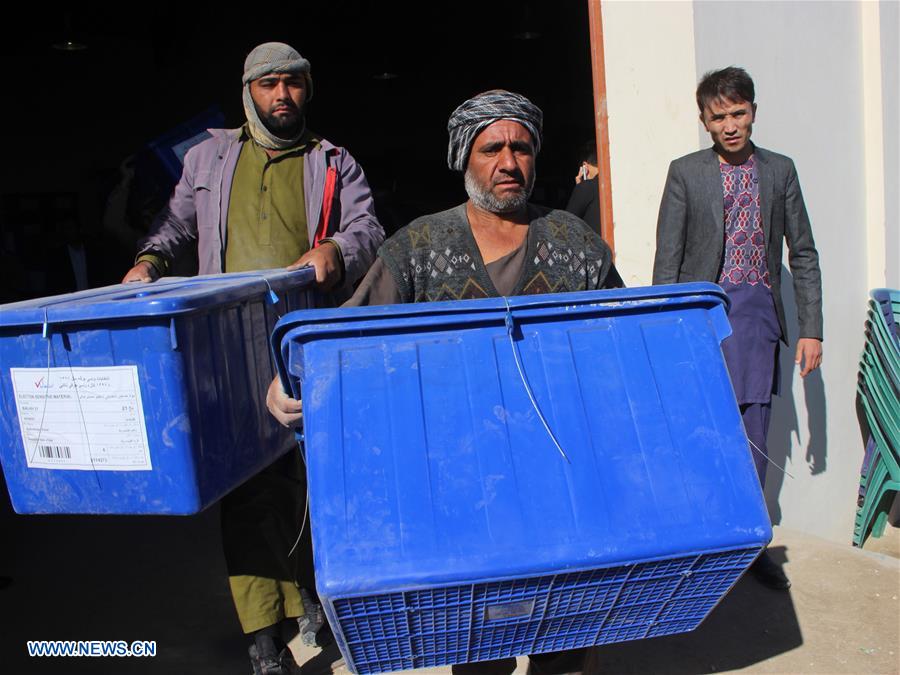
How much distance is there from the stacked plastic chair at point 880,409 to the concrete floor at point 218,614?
837 millimetres

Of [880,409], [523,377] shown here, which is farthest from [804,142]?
[523,377]

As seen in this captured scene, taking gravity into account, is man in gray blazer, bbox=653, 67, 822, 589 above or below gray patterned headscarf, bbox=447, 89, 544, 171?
below

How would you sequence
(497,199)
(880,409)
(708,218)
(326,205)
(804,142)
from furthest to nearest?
(880,409) → (804,142) → (708,218) → (326,205) → (497,199)

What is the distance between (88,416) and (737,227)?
2.47 meters

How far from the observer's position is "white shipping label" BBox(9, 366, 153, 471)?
2025 mm

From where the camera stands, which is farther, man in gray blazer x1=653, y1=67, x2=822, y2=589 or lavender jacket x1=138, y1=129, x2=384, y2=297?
man in gray blazer x1=653, y1=67, x2=822, y2=589

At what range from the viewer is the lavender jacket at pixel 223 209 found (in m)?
2.91

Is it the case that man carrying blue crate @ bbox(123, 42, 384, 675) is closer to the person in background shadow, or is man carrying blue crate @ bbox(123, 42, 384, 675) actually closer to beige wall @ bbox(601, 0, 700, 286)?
beige wall @ bbox(601, 0, 700, 286)

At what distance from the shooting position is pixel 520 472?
4.77 feet

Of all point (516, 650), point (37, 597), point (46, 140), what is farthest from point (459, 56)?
point (516, 650)

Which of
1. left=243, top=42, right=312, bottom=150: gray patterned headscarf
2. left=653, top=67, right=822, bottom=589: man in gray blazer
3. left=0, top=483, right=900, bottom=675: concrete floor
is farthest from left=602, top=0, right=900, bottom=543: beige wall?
left=243, top=42, right=312, bottom=150: gray patterned headscarf

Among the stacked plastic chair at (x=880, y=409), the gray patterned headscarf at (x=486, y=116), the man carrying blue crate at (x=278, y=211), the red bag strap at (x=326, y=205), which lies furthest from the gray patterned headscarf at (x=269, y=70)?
the stacked plastic chair at (x=880, y=409)

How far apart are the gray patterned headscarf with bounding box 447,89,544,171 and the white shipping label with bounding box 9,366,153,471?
103 cm

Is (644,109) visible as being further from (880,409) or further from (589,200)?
(880,409)
